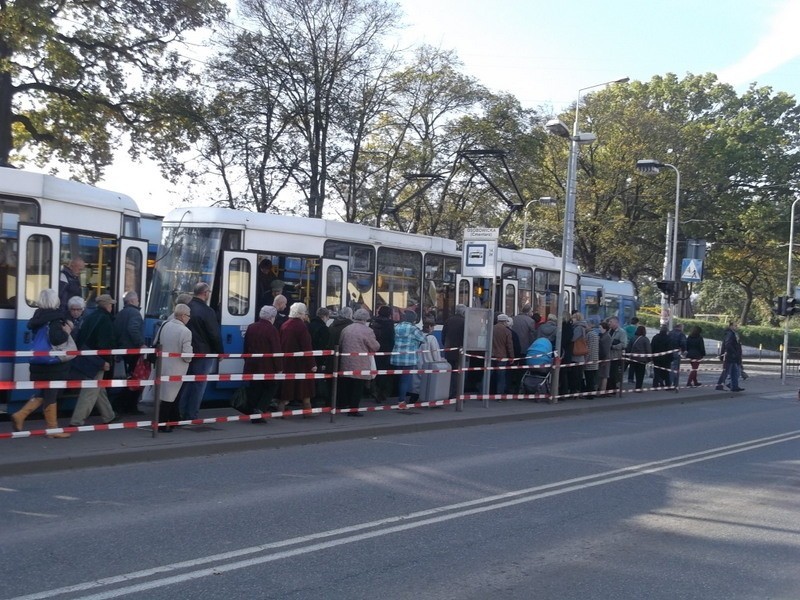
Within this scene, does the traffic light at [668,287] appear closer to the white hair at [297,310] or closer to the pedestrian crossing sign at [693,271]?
the pedestrian crossing sign at [693,271]

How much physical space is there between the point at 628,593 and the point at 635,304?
32.9 meters

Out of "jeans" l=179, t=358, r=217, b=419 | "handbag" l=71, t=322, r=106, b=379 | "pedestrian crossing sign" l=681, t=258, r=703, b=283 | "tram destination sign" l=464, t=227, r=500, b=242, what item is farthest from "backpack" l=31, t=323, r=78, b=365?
"pedestrian crossing sign" l=681, t=258, r=703, b=283

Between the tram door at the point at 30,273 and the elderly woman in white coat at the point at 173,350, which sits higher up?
the tram door at the point at 30,273

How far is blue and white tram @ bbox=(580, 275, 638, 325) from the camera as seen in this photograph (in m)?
32.9

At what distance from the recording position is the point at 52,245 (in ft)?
41.5

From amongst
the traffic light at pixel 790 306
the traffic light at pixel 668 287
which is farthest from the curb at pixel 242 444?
the traffic light at pixel 790 306

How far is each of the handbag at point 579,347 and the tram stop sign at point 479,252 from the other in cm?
410

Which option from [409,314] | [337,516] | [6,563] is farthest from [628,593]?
[409,314]

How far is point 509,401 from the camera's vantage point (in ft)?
63.1

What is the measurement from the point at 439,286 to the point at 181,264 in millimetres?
7022

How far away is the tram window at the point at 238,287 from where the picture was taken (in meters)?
15.5

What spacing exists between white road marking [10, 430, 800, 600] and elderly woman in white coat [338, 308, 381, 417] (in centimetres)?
477

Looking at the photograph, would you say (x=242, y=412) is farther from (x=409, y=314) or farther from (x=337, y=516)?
(x=337, y=516)

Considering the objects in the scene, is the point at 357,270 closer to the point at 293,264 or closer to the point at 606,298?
the point at 293,264
